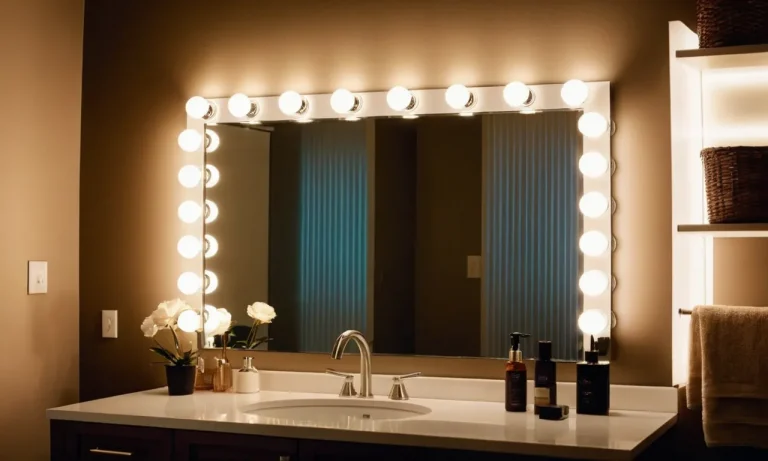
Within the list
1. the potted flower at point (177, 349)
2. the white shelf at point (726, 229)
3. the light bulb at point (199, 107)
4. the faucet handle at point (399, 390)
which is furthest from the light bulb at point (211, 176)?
the white shelf at point (726, 229)

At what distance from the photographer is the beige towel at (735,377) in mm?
2508

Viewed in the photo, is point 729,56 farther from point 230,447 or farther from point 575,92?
point 230,447

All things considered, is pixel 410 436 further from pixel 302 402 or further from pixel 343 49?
pixel 343 49

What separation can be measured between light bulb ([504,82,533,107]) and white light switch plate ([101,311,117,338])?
147 centimetres

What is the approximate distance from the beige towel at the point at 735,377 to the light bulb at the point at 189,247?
5.09 feet

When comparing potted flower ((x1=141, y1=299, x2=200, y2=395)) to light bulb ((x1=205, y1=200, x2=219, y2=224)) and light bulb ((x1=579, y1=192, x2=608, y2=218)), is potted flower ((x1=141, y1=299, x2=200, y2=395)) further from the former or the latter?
light bulb ((x1=579, y1=192, x2=608, y2=218))

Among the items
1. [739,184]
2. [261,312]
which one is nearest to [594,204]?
[739,184]

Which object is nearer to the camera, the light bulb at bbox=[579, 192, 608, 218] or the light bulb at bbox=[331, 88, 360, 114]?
the light bulb at bbox=[579, 192, 608, 218]

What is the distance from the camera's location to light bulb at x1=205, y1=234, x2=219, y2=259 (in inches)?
130

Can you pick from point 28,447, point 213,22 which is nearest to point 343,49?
point 213,22

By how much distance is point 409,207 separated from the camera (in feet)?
9.93

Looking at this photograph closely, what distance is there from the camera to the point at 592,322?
283 cm

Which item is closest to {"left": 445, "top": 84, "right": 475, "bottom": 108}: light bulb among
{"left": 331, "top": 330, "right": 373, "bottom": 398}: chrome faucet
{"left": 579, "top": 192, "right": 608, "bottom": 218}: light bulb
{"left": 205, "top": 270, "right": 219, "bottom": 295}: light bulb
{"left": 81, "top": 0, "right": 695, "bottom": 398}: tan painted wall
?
{"left": 81, "top": 0, "right": 695, "bottom": 398}: tan painted wall

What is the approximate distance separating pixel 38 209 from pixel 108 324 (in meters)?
0.44
